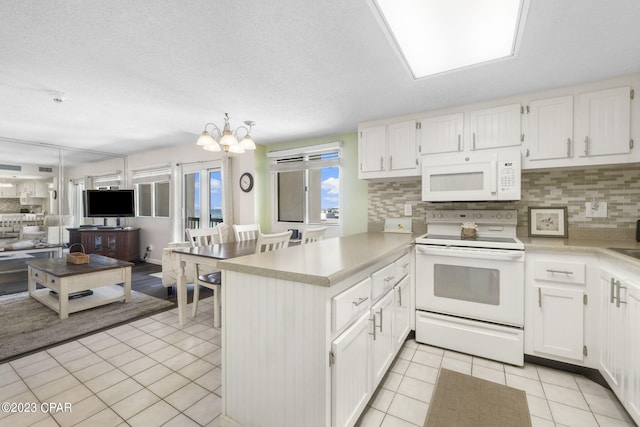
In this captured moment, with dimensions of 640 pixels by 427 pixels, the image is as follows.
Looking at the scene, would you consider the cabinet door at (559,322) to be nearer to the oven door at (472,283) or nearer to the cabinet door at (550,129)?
the oven door at (472,283)

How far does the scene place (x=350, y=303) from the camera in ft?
4.40

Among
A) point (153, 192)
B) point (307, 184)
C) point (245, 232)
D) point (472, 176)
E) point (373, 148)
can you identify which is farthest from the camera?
point (153, 192)

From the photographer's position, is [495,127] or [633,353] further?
[495,127]

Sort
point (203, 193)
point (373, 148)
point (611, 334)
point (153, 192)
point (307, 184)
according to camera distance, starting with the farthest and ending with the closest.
A: point (153, 192), point (203, 193), point (307, 184), point (373, 148), point (611, 334)

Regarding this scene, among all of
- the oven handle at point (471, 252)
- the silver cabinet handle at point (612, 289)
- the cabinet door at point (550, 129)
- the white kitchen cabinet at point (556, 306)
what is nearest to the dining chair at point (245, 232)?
the oven handle at point (471, 252)

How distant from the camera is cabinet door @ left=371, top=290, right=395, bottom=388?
5.37 ft

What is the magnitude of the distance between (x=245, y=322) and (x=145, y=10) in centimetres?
169

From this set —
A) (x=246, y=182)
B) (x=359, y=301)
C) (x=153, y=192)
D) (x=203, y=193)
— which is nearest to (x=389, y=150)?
(x=359, y=301)

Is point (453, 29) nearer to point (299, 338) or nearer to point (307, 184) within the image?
point (299, 338)

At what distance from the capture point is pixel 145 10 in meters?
1.48

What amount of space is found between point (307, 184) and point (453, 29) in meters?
2.80

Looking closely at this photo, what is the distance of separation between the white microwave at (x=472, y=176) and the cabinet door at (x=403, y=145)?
0.14m

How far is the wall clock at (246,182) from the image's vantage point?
4.45 meters

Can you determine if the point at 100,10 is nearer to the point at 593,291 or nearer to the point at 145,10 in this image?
the point at 145,10
